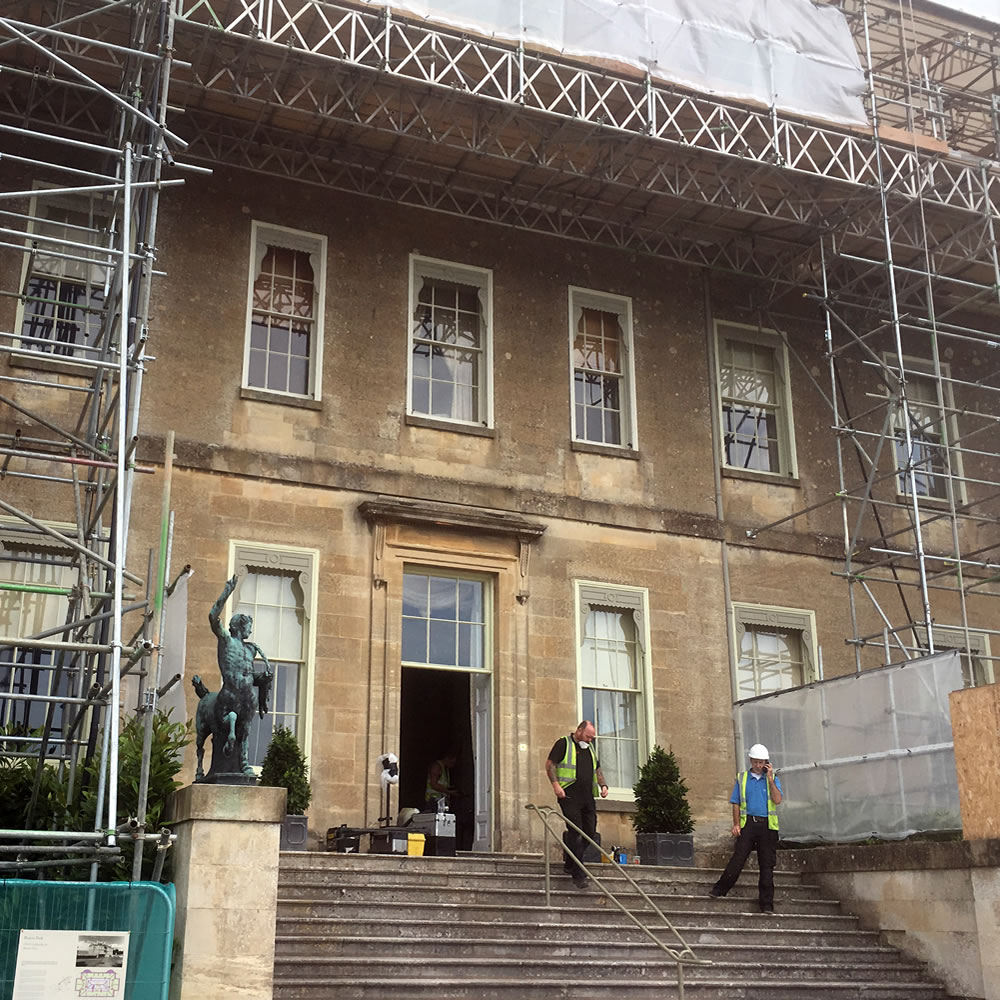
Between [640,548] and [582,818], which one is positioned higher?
[640,548]

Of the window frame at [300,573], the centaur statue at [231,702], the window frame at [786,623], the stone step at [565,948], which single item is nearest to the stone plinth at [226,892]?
the centaur statue at [231,702]

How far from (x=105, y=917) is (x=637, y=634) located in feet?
29.3

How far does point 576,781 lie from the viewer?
501 inches

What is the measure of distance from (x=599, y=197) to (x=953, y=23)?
7.55m

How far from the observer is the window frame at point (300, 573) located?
14.2 metres

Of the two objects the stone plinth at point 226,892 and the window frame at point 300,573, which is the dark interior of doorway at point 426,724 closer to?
the window frame at point 300,573

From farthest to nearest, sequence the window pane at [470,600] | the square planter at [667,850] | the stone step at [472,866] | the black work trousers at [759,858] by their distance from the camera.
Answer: the window pane at [470,600], the square planter at [667,850], the black work trousers at [759,858], the stone step at [472,866]

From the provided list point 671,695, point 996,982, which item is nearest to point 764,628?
point 671,695

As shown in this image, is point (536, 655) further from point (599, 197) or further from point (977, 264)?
point (977, 264)

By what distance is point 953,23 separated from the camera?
792 inches

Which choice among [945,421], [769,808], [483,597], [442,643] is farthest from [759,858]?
[945,421]

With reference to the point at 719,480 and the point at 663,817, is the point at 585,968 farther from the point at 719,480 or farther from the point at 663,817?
the point at 719,480

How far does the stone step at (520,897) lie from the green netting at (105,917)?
7.62ft

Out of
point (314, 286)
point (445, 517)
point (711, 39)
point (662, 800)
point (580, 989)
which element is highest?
point (711, 39)
